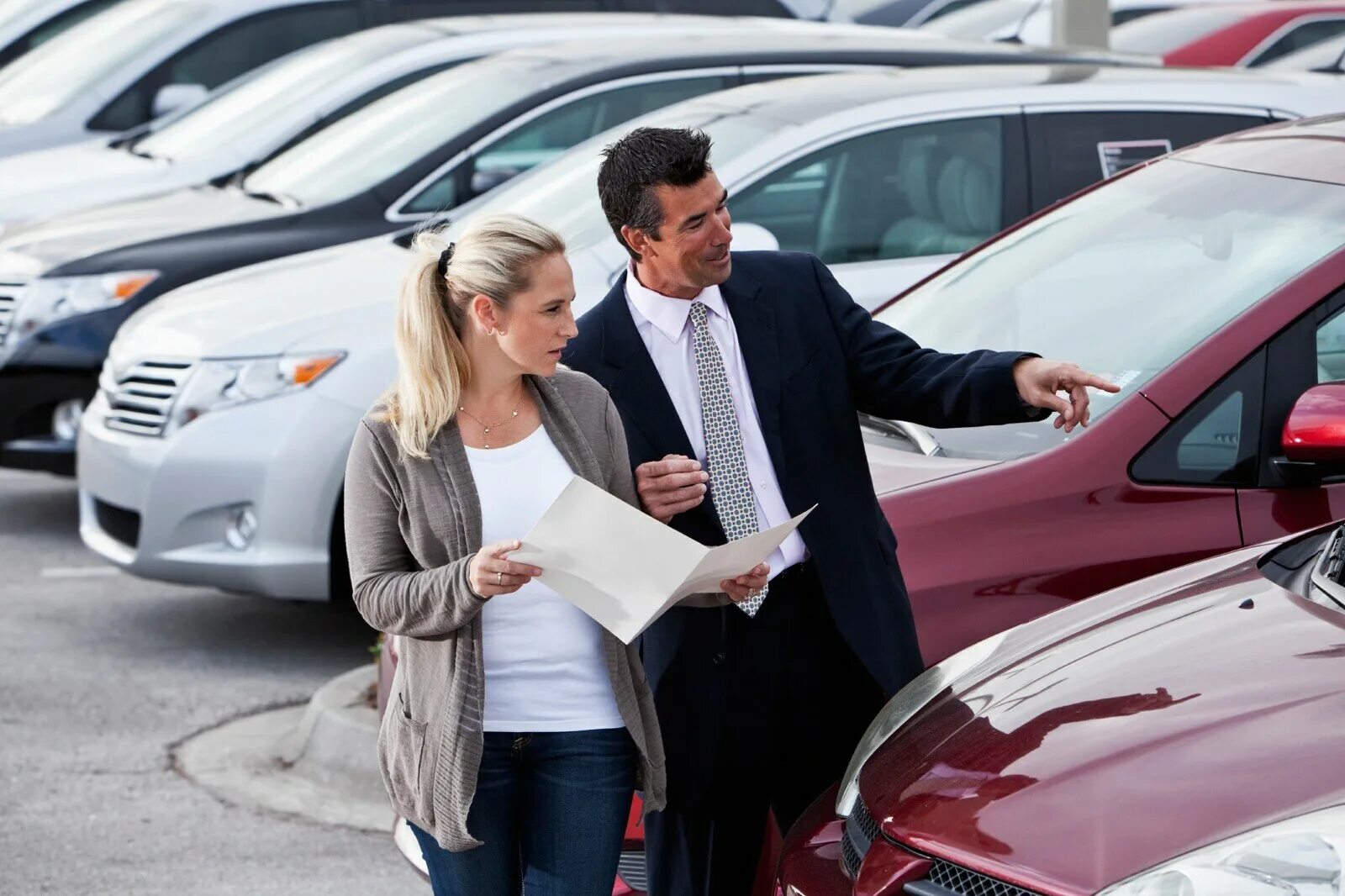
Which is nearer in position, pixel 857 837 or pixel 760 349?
pixel 857 837

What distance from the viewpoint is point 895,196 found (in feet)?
19.7

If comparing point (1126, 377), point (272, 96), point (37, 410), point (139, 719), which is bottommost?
point (139, 719)

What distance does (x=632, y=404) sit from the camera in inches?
125

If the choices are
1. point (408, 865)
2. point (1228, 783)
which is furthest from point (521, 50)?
point (1228, 783)

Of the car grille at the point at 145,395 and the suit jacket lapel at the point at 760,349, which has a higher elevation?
the suit jacket lapel at the point at 760,349

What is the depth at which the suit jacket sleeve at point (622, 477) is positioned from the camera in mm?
2916

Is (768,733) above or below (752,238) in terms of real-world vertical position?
below

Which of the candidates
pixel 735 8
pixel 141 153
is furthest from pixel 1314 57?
pixel 141 153

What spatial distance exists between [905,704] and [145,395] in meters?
3.93

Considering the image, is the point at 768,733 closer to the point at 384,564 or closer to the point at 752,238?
the point at 384,564

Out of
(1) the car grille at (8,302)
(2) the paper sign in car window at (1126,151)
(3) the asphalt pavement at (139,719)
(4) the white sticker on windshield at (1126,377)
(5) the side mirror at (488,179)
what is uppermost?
(4) the white sticker on windshield at (1126,377)

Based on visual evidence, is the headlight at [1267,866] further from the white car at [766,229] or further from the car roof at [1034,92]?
the car roof at [1034,92]

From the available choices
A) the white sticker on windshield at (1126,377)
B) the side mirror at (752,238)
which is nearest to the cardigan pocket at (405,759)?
the white sticker on windshield at (1126,377)

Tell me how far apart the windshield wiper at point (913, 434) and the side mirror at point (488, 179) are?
3.27 meters
